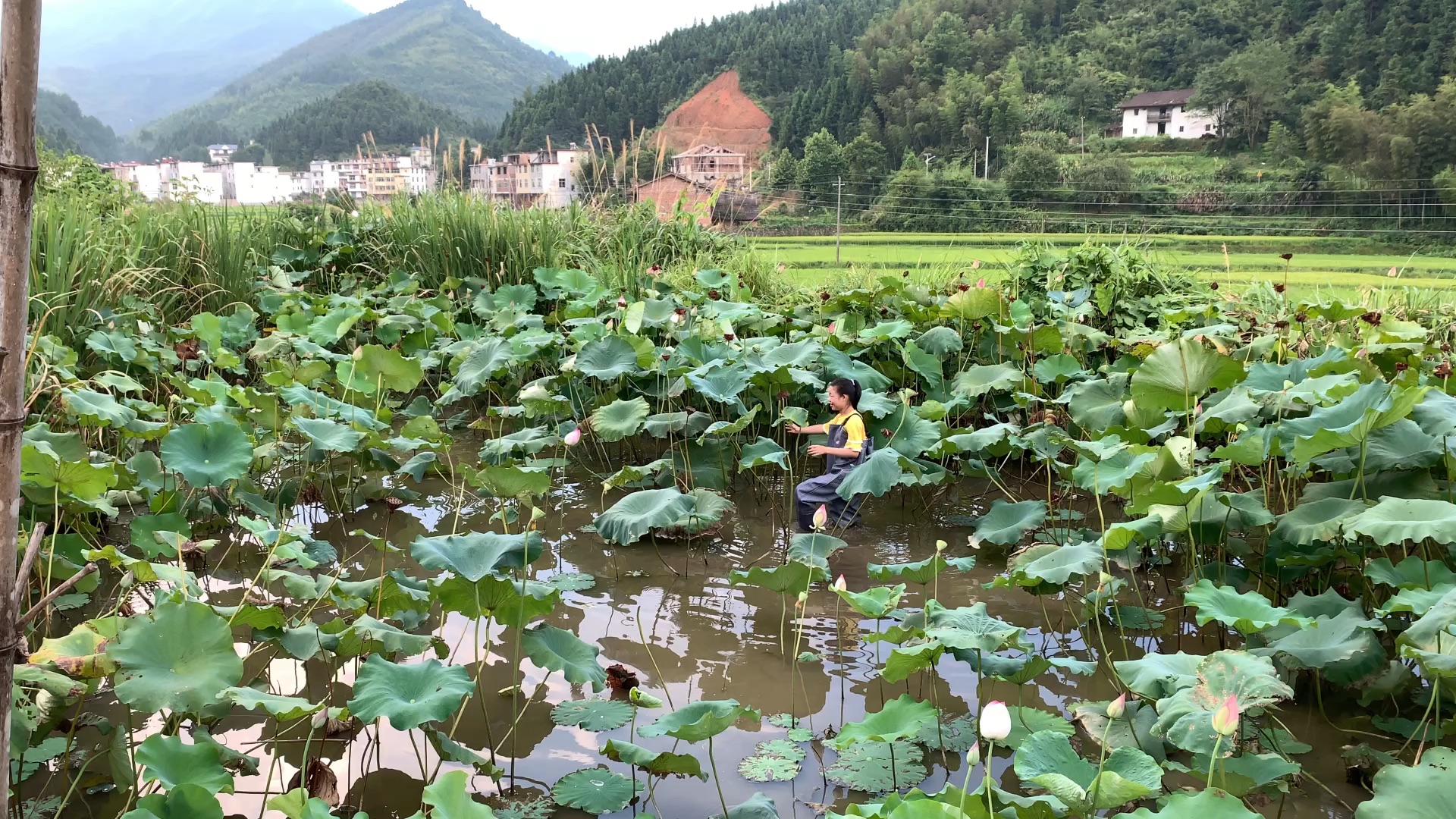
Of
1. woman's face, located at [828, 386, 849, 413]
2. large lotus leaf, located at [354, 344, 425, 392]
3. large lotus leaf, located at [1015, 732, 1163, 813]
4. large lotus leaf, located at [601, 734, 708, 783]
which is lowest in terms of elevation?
large lotus leaf, located at [601, 734, 708, 783]

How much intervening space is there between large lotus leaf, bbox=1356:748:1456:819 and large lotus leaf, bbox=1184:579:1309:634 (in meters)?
0.39

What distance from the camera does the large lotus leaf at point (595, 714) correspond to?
75.4 inches

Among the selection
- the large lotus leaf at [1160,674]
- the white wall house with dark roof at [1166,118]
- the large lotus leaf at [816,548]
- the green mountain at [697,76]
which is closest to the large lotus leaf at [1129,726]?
the large lotus leaf at [1160,674]

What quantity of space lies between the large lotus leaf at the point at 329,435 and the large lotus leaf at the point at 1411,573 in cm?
261

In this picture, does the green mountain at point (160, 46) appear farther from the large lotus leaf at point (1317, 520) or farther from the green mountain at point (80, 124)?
the large lotus leaf at point (1317, 520)

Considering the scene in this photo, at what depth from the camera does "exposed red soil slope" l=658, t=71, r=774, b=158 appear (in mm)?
24031

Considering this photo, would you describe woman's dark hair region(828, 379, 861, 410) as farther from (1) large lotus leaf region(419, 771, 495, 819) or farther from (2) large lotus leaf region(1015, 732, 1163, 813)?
(1) large lotus leaf region(419, 771, 495, 819)

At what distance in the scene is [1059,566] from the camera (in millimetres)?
2086

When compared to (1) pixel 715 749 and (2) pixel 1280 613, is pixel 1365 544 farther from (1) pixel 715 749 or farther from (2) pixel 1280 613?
(1) pixel 715 749

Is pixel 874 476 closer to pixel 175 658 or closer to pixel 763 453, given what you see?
pixel 763 453

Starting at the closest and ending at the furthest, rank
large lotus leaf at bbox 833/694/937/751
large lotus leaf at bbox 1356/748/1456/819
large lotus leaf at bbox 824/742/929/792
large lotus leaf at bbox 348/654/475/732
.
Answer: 1. large lotus leaf at bbox 1356/748/1456/819
2. large lotus leaf at bbox 348/654/475/732
3. large lotus leaf at bbox 833/694/937/751
4. large lotus leaf at bbox 824/742/929/792

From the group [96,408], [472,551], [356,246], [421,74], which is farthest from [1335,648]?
[421,74]

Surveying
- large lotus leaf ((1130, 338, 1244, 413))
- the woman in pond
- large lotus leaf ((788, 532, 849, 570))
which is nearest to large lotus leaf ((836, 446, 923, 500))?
large lotus leaf ((788, 532, 849, 570))

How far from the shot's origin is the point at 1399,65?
2170cm
